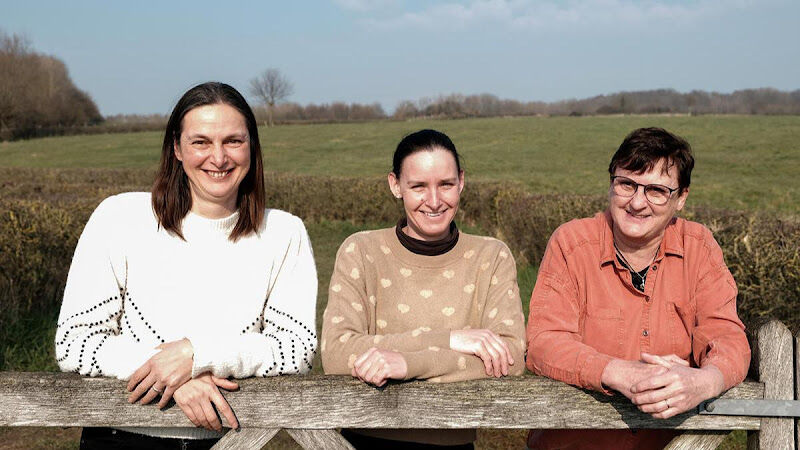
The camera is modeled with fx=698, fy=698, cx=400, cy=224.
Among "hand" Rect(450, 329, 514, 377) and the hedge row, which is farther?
the hedge row

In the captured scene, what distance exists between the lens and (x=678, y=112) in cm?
6881

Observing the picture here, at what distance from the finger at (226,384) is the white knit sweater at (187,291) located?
0.09 m

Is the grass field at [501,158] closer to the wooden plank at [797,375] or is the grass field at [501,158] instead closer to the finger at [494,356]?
the finger at [494,356]

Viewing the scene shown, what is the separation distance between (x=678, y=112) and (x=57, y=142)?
57.4m

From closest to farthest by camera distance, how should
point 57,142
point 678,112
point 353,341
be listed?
point 353,341 → point 57,142 → point 678,112

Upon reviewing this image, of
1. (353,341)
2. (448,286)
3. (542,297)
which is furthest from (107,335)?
(542,297)

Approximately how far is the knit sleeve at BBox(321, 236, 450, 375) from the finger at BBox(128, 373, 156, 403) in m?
0.59

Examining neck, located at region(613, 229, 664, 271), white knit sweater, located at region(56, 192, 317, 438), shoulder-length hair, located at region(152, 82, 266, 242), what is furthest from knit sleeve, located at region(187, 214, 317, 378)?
neck, located at region(613, 229, 664, 271)

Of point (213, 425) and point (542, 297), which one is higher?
point (542, 297)

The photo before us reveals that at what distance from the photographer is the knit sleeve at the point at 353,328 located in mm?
2453

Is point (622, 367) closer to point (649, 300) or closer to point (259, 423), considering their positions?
point (649, 300)

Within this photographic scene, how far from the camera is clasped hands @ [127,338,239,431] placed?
206 centimetres

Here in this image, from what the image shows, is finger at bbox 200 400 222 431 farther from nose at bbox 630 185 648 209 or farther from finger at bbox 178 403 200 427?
nose at bbox 630 185 648 209

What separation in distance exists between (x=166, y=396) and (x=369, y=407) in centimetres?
61
